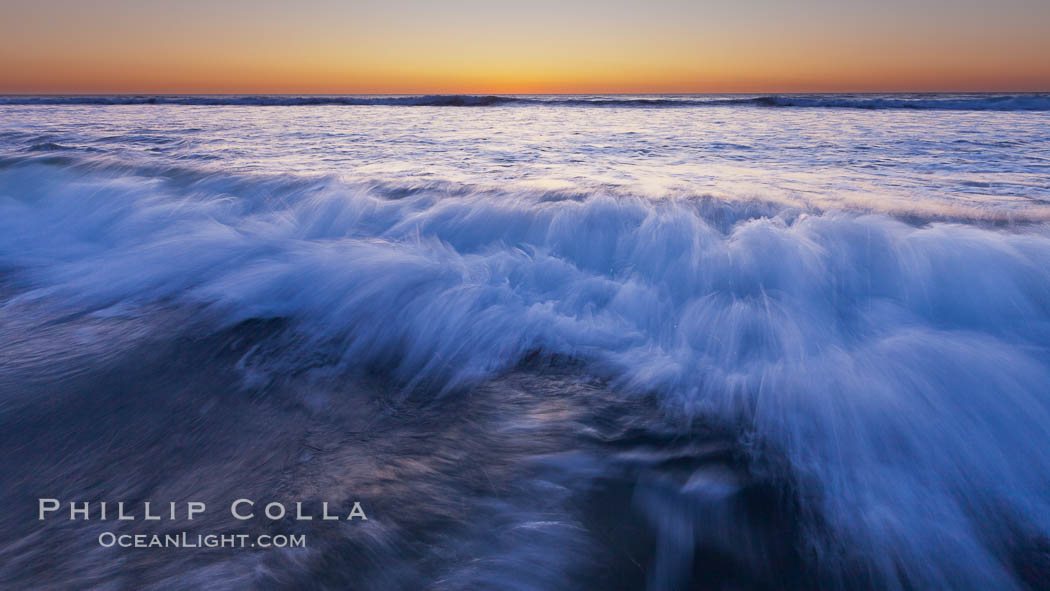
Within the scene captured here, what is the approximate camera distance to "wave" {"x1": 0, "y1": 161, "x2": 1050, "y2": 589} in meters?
1.86

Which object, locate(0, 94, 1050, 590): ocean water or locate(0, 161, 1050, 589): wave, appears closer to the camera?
locate(0, 94, 1050, 590): ocean water

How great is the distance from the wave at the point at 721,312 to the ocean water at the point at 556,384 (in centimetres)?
1

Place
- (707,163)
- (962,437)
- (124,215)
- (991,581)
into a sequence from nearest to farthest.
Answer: (991,581) → (962,437) → (124,215) → (707,163)

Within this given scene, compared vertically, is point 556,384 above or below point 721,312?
below

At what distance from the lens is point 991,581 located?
155 cm

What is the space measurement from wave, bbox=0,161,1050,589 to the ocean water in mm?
15

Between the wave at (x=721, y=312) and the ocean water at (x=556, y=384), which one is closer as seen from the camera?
the ocean water at (x=556, y=384)

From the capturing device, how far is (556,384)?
2.52 m

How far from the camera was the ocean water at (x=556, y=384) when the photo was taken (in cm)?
164

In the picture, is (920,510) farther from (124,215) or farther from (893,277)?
(124,215)

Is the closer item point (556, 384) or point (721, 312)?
point (556, 384)

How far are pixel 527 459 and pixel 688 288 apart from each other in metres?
1.70

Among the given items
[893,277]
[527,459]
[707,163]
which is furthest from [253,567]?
[707,163]

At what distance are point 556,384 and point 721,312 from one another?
1.10 meters
